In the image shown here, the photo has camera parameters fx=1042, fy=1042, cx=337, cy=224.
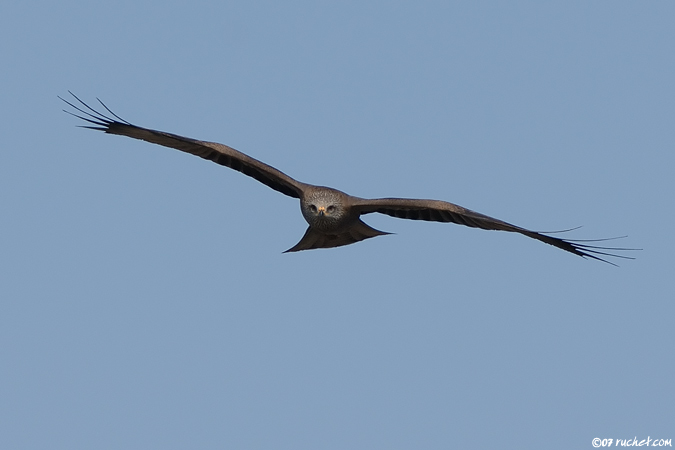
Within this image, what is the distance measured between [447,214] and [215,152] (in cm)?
314

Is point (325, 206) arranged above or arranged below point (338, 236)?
above

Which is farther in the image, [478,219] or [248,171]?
[248,171]

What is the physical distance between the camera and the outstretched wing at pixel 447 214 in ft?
39.9

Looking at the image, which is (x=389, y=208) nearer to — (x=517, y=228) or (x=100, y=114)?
(x=517, y=228)

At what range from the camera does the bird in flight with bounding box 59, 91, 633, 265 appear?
12414 millimetres

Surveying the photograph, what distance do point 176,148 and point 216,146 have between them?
0.60 meters

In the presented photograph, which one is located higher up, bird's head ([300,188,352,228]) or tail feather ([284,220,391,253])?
bird's head ([300,188,352,228])

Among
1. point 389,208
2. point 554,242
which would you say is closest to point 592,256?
point 554,242

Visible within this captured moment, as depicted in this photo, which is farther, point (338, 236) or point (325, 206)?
point (338, 236)

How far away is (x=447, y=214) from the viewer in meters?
12.6

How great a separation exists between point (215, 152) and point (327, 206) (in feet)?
A: 6.03

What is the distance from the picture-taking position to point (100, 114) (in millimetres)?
13148

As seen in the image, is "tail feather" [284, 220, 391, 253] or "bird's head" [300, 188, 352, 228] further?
"tail feather" [284, 220, 391, 253]

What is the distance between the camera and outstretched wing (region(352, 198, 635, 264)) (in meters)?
12.2
